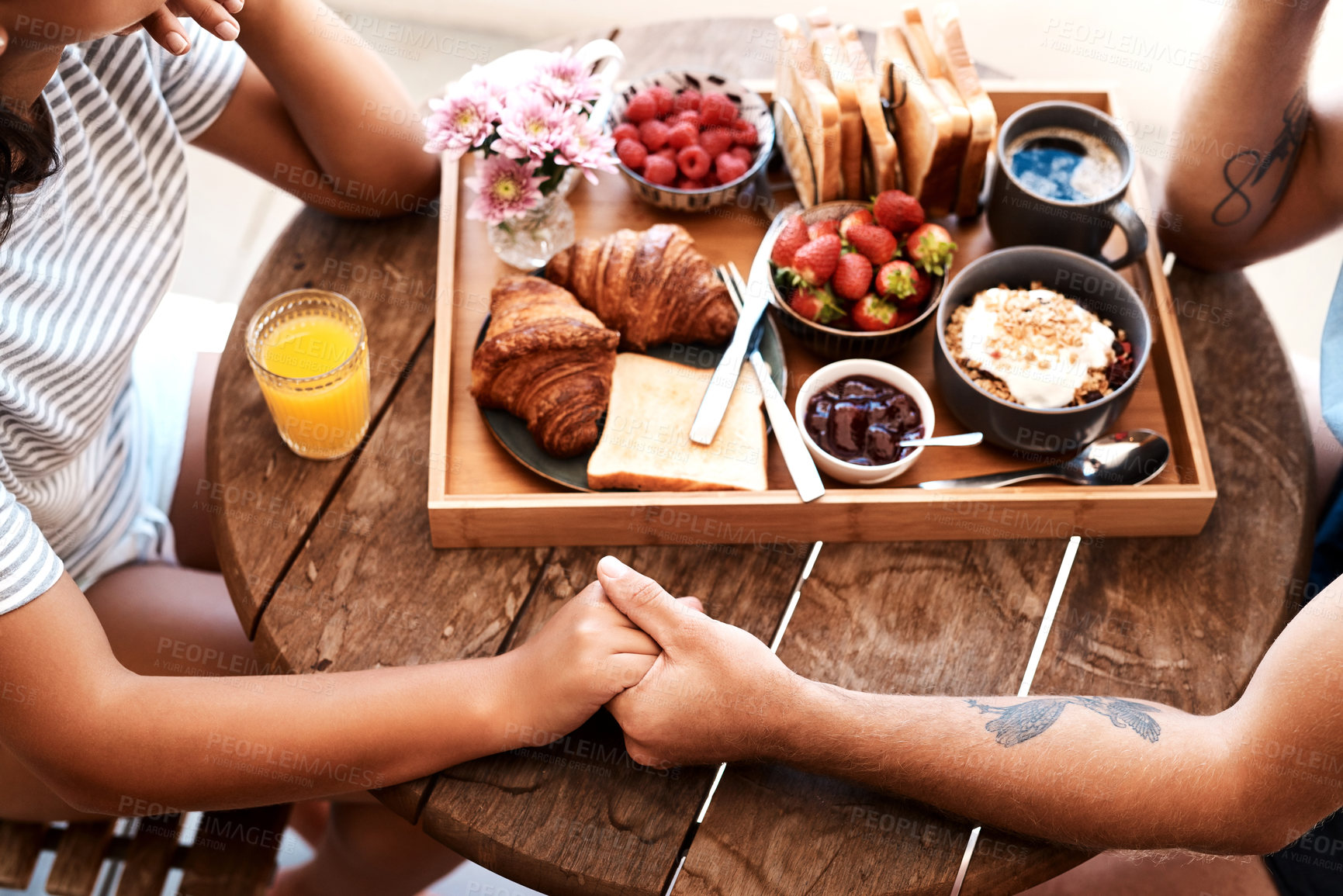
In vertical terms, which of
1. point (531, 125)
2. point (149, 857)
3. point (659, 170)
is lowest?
point (149, 857)

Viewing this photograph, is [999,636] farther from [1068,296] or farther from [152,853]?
[152,853]

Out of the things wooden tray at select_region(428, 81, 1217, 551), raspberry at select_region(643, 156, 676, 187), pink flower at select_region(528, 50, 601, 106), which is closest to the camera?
wooden tray at select_region(428, 81, 1217, 551)

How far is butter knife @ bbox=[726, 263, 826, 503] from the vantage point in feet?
3.68

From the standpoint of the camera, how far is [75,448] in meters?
1.17

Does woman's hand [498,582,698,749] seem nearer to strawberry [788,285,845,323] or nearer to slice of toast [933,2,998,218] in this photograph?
strawberry [788,285,845,323]

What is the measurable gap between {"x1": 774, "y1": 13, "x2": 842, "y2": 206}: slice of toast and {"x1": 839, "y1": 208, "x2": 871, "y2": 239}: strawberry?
8 centimetres

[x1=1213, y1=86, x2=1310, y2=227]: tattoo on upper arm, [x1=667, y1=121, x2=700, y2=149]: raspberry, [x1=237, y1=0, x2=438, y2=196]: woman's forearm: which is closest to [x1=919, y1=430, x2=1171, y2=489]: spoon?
[x1=1213, y1=86, x2=1310, y2=227]: tattoo on upper arm

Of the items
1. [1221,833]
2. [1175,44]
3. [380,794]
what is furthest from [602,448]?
[1175,44]

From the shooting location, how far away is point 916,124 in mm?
1318

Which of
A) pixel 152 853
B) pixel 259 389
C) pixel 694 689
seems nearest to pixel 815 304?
pixel 694 689

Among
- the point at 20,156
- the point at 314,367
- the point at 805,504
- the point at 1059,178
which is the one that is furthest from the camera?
the point at 1059,178

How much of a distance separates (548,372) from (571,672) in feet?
1.21

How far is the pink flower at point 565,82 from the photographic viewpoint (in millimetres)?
1223

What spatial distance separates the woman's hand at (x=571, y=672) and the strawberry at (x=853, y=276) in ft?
1.65
